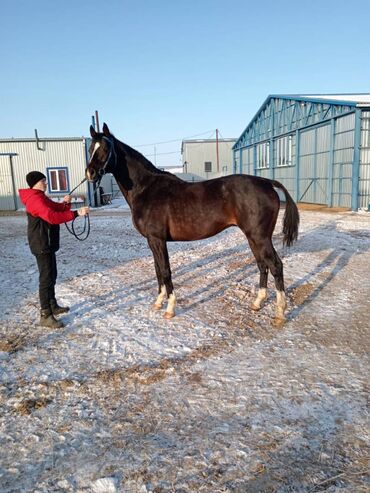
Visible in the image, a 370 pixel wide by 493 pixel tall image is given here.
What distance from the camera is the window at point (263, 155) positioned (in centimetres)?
2531

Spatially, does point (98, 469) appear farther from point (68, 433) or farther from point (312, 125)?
point (312, 125)

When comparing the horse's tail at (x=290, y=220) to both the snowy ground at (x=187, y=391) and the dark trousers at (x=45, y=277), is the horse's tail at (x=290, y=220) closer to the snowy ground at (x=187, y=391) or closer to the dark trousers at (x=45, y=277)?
the snowy ground at (x=187, y=391)

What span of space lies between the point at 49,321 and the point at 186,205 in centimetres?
228

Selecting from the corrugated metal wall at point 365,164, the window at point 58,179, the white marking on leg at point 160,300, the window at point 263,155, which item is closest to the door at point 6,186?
the window at point 58,179

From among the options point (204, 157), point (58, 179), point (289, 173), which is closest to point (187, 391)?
point (289, 173)

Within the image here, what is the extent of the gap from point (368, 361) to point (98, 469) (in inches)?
103

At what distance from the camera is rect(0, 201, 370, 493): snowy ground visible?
6.64 ft

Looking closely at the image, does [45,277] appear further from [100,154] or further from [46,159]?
[46,159]

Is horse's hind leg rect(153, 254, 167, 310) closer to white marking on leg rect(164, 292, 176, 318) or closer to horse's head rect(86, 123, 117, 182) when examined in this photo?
white marking on leg rect(164, 292, 176, 318)

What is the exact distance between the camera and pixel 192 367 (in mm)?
3195

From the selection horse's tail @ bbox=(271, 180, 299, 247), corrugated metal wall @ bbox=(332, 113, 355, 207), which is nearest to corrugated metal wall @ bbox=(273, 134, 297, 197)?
corrugated metal wall @ bbox=(332, 113, 355, 207)

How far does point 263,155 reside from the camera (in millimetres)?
26391

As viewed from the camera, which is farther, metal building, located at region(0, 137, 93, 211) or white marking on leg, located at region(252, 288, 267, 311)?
metal building, located at region(0, 137, 93, 211)

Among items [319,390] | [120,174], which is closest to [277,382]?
[319,390]
